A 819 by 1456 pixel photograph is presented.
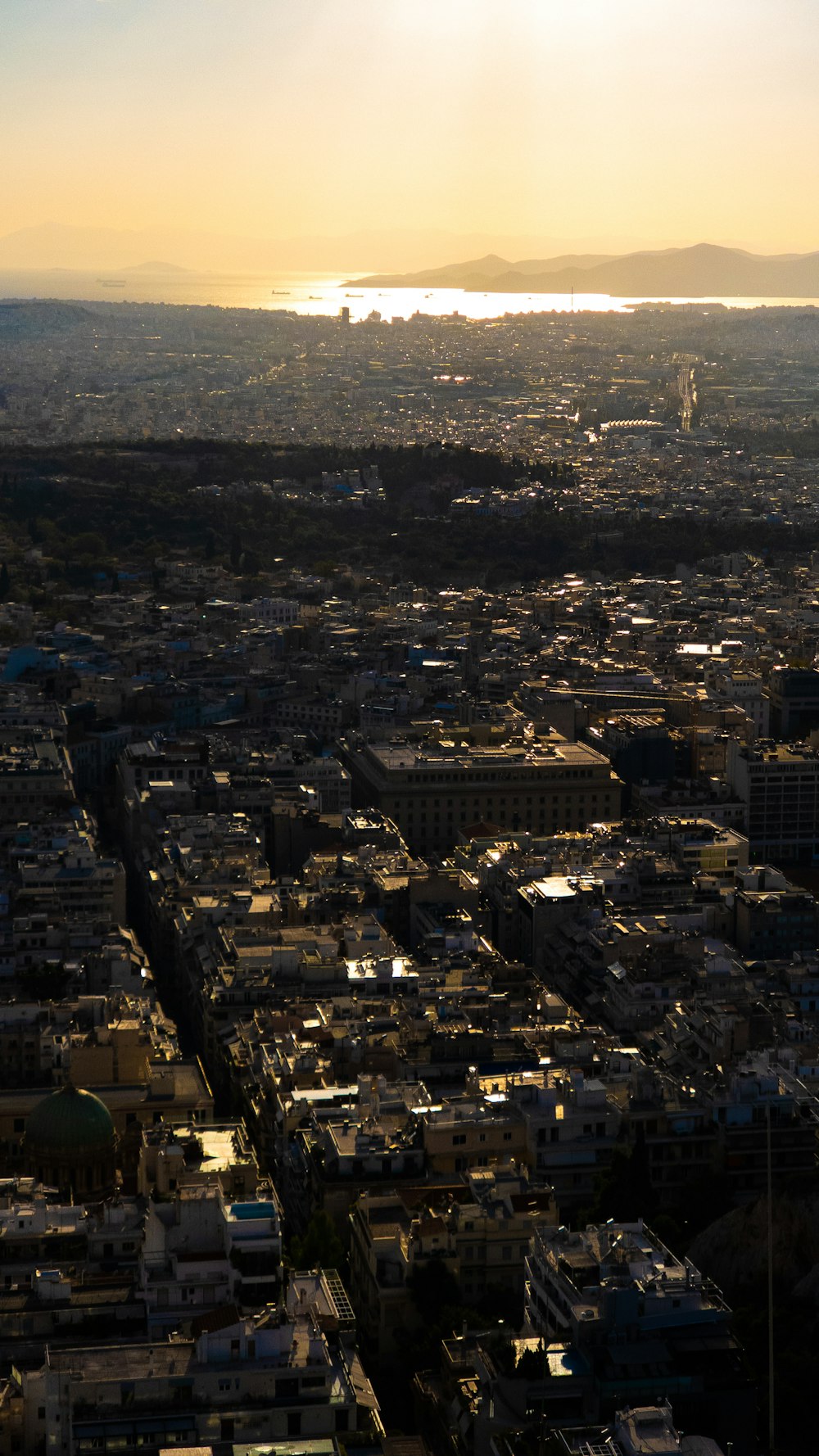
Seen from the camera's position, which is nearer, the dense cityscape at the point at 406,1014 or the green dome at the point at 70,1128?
the dense cityscape at the point at 406,1014

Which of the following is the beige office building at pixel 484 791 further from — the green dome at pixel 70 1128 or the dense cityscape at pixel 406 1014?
the green dome at pixel 70 1128

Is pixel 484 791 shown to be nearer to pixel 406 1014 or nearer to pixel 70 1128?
pixel 406 1014

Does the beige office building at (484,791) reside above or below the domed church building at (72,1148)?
below

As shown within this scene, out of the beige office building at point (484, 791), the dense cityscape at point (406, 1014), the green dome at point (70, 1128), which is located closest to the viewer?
the dense cityscape at point (406, 1014)

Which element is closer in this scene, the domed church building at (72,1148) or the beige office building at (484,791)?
the domed church building at (72,1148)

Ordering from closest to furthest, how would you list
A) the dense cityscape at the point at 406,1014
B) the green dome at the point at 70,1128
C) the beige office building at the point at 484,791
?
the dense cityscape at the point at 406,1014, the green dome at the point at 70,1128, the beige office building at the point at 484,791

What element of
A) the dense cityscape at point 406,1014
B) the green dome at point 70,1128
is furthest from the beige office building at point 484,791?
the green dome at point 70,1128

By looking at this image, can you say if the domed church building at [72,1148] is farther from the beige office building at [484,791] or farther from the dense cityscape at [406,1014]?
the beige office building at [484,791]

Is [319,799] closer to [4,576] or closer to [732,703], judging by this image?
[732,703]

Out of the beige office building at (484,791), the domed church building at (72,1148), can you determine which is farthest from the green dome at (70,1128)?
the beige office building at (484,791)

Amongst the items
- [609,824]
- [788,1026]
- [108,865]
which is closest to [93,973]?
[108,865]
